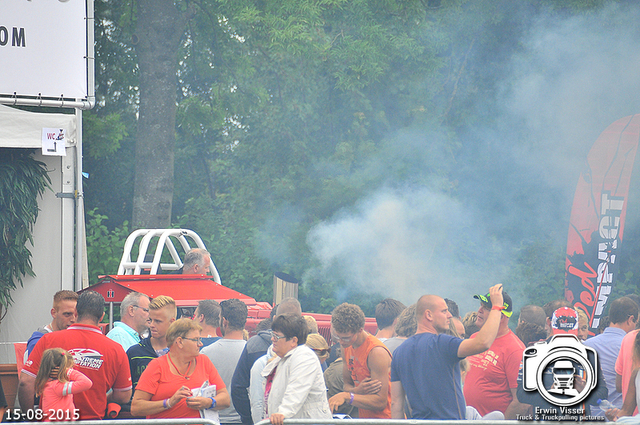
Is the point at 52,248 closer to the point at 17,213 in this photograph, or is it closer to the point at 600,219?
the point at 17,213

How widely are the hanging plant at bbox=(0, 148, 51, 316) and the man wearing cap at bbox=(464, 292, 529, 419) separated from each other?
371 cm

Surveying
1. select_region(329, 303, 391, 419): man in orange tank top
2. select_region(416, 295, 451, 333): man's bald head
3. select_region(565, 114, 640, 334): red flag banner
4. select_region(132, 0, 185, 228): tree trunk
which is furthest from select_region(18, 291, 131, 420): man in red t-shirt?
select_region(132, 0, 185, 228): tree trunk

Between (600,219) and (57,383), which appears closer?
(57,383)

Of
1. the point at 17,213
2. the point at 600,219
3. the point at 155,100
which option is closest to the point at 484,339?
the point at 17,213

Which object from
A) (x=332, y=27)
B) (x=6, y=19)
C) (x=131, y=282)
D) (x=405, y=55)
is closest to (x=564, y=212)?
(x=405, y=55)

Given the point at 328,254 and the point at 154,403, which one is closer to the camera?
the point at 154,403

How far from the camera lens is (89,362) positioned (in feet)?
12.5

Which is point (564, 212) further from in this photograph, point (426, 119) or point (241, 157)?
point (241, 157)

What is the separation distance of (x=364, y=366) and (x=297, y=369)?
814mm

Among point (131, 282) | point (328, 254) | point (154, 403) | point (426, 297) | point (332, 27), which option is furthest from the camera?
point (332, 27)

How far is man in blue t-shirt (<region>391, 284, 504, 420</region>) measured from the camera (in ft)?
12.7

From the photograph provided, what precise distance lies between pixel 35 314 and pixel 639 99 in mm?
13726

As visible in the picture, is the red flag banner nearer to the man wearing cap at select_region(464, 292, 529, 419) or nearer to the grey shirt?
the man wearing cap at select_region(464, 292, 529, 419)

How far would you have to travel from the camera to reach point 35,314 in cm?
583
